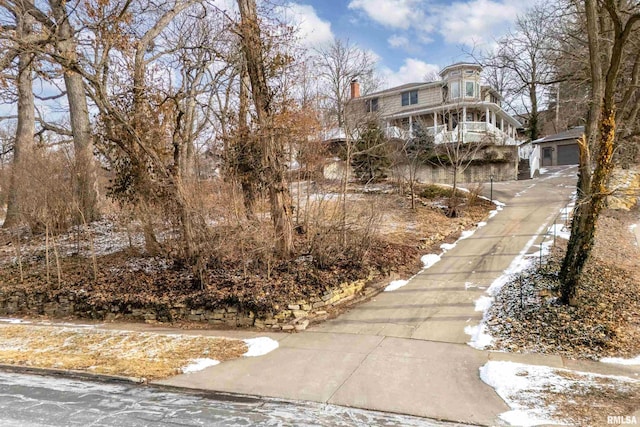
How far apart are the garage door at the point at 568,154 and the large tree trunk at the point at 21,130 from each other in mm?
35489

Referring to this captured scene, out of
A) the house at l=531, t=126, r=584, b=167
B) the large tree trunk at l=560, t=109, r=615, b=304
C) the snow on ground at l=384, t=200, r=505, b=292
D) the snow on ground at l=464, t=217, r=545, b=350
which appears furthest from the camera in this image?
the house at l=531, t=126, r=584, b=167

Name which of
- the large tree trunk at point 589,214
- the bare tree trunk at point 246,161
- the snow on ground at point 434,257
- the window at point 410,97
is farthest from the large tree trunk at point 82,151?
the window at point 410,97

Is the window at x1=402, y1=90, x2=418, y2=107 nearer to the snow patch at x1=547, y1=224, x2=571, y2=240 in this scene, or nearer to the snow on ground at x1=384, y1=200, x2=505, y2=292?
the snow on ground at x1=384, y1=200, x2=505, y2=292

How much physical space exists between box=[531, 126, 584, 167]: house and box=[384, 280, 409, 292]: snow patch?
28.3m

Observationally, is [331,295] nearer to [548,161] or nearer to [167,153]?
[167,153]

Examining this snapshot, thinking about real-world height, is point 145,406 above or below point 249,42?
below

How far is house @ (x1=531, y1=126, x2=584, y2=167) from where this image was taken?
32.7m

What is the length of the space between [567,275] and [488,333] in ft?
6.62

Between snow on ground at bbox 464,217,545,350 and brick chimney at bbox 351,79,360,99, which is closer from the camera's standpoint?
snow on ground at bbox 464,217,545,350

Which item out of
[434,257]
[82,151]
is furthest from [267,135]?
[82,151]

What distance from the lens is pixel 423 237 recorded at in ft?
41.3

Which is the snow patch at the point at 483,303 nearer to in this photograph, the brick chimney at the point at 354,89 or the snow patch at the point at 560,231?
the snow patch at the point at 560,231

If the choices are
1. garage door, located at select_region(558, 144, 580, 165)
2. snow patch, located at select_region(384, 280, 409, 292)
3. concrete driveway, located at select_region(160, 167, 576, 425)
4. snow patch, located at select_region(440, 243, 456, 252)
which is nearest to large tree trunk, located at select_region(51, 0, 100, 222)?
concrete driveway, located at select_region(160, 167, 576, 425)

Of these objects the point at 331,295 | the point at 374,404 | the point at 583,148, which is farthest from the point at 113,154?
the point at 583,148
